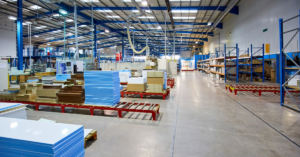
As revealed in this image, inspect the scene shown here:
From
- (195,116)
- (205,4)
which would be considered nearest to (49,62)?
(205,4)

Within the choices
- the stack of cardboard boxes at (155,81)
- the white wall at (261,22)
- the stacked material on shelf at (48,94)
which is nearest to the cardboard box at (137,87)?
the stack of cardboard boxes at (155,81)

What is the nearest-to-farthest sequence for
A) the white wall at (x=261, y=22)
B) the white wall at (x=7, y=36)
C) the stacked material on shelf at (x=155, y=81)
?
the stacked material on shelf at (x=155, y=81) < the white wall at (x=261, y=22) < the white wall at (x=7, y=36)

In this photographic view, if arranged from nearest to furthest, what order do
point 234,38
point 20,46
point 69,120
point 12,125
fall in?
point 12,125, point 69,120, point 20,46, point 234,38

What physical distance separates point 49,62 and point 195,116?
23021 mm

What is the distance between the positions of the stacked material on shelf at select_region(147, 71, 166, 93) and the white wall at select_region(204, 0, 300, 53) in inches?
303

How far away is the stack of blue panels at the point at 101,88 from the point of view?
15.4ft

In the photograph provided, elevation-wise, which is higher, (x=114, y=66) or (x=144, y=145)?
(x=114, y=66)

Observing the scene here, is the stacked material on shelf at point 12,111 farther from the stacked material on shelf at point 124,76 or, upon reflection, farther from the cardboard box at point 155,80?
the stacked material on shelf at point 124,76

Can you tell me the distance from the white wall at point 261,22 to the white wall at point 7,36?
2378cm

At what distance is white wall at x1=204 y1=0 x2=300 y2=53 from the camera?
28.3 ft

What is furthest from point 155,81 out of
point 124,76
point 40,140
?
point 40,140

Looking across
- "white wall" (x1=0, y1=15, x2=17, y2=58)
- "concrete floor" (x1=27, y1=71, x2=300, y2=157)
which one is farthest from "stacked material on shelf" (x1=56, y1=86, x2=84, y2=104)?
"white wall" (x1=0, y1=15, x2=17, y2=58)

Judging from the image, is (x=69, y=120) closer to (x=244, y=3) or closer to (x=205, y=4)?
(x=205, y=4)

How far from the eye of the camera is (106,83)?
15.5 ft
